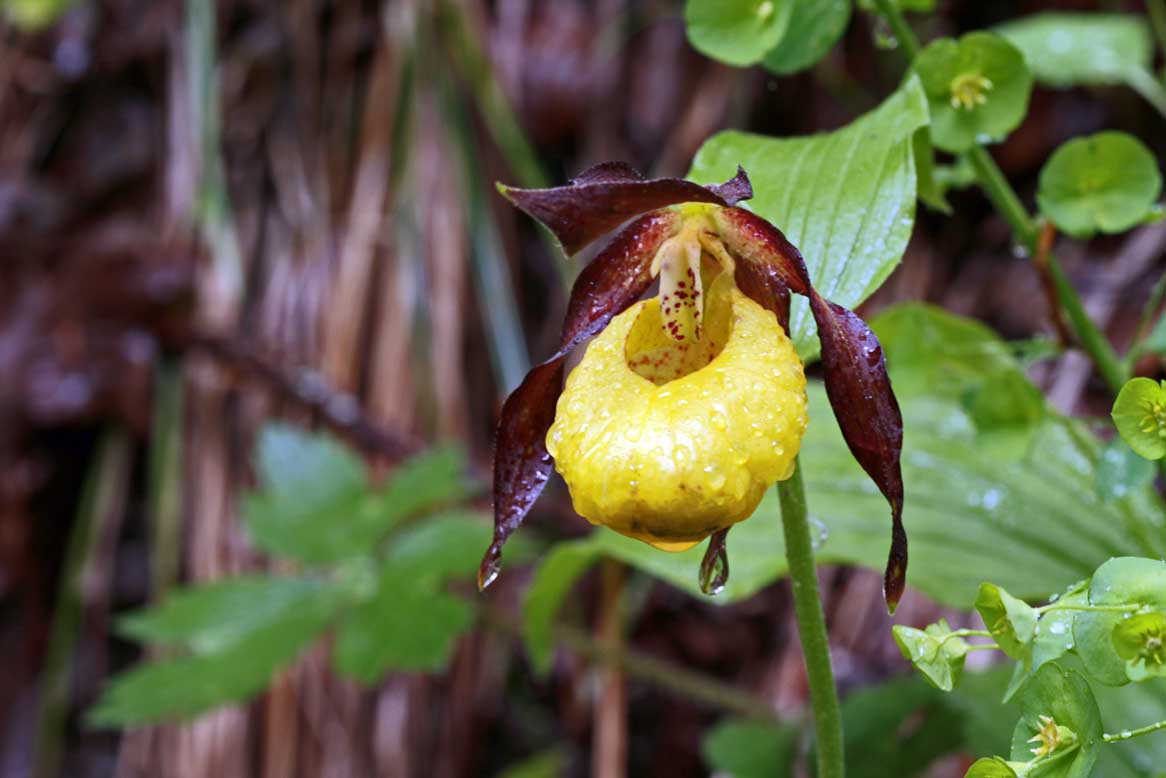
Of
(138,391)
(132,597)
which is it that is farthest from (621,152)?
(132,597)

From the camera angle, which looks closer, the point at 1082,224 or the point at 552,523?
the point at 1082,224

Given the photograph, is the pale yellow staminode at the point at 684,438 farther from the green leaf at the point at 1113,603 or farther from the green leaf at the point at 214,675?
the green leaf at the point at 214,675

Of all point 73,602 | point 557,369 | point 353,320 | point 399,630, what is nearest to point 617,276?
point 557,369

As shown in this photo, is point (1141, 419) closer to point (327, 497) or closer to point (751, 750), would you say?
point (751, 750)

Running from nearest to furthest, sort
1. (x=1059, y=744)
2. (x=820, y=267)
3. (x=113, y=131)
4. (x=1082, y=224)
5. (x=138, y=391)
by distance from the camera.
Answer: (x=1059, y=744), (x=820, y=267), (x=1082, y=224), (x=138, y=391), (x=113, y=131)

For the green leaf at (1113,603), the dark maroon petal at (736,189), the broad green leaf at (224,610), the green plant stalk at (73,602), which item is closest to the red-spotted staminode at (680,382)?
the dark maroon petal at (736,189)

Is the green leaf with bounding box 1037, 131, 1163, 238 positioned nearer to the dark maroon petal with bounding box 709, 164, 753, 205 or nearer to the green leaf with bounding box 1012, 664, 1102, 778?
the dark maroon petal with bounding box 709, 164, 753, 205

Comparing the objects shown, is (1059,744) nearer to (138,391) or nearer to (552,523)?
(552,523)

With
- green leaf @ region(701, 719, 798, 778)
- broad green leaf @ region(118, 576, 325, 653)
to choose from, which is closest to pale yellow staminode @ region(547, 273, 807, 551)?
green leaf @ region(701, 719, 798, 778)
